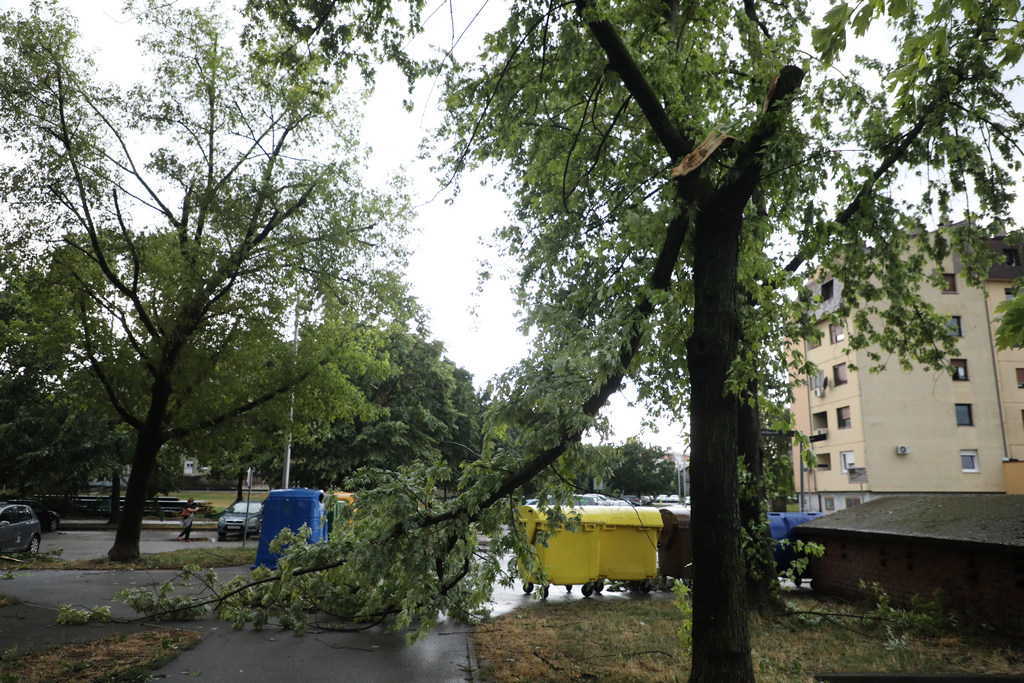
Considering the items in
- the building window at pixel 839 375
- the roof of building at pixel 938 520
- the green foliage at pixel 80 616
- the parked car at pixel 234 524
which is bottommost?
the parked car at pixel 234 524

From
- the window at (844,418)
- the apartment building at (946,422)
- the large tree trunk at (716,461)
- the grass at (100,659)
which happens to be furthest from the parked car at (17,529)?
the window at (844,418)

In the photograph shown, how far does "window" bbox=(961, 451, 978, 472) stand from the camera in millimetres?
33531

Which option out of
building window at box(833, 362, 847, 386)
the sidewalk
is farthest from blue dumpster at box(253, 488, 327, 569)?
building window at box(833, 362, 847, 386)

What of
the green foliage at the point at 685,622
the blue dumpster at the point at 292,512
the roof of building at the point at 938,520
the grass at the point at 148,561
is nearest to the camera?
the green foliage at the point at 685,622

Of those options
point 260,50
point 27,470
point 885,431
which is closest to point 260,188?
point 260,50

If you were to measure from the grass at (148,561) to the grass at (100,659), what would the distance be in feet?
25.8

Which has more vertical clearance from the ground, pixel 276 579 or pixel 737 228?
pixel 737 228

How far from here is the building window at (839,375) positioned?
118 ft

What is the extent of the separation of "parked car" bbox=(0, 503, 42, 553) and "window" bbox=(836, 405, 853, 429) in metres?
34.9

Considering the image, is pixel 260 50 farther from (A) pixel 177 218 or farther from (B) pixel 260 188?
(A) pixel 177 218

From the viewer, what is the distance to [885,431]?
33.4 metres

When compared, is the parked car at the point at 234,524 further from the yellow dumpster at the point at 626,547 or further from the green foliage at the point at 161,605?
the green foliage at the point at 161,605

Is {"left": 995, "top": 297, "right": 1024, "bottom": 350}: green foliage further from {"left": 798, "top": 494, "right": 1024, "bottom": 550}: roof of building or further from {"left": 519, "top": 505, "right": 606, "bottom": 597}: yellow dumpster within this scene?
{"left": 519, "top": 505, "right": 606, "bottom": 597}: yellow dumpster

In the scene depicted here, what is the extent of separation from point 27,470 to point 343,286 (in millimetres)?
21713
